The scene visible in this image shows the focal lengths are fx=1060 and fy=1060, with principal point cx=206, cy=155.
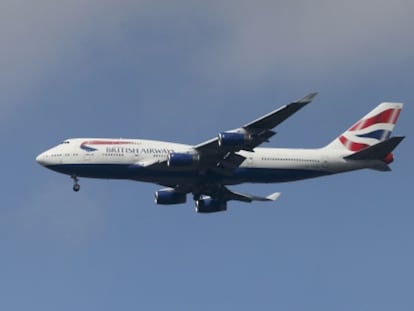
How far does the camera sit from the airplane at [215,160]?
260 feet

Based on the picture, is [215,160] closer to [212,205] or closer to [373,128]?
[212,205]

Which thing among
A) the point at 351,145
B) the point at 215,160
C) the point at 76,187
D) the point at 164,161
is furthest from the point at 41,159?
the point at 351,145

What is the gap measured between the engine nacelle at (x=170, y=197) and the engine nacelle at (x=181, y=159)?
8.34 metres

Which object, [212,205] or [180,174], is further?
[212,205]

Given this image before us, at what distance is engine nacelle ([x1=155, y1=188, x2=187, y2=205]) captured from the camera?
88188 mm

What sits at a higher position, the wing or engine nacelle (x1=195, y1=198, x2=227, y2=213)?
the wing

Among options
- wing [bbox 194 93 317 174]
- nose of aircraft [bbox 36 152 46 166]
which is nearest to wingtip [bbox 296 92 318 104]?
wing [bbox 194 93 317 174]

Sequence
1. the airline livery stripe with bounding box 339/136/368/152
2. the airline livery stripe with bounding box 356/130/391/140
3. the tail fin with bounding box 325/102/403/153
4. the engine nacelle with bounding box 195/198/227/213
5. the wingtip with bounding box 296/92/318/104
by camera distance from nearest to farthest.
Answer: the wingtip with bounding box 296/92/318/104 < the airline livery stripe with bounding box 339/136/368/152 < the engine nacelle with bounding box 195/198/227/213 < the tail fin with bounding box 325/102/403/153 < the airline livery stripe with bounding box 356/130/391/140

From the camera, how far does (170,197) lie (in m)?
88.2

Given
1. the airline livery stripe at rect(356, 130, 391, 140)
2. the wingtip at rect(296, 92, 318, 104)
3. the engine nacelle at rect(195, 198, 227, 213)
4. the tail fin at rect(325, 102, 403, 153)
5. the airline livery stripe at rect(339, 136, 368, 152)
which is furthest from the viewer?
the airline livery stripe at rect(356, 130, 391, 140)

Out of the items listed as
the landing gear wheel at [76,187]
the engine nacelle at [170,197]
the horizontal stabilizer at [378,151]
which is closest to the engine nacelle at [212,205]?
the engine nacelle at [170,197]

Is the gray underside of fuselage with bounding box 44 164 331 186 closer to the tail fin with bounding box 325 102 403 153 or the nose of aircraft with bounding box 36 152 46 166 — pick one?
the nose of aircraft with bounding box 36 152 46 166

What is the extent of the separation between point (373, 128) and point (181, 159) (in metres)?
19.2

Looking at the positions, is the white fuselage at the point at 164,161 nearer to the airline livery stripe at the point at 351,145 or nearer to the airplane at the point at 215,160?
the airplane at the point at 215,160
